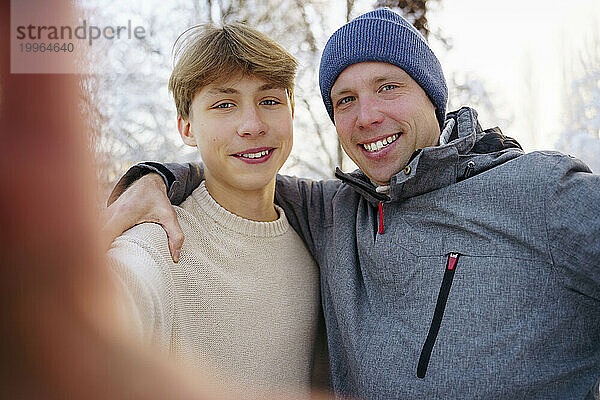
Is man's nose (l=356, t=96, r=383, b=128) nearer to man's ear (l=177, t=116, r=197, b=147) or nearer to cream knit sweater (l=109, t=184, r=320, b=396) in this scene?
cream knit sweater (l=109, t=184, r=320, b=396)

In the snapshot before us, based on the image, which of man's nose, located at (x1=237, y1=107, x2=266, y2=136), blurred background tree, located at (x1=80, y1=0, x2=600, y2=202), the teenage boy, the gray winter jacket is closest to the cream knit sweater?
the teenage boy

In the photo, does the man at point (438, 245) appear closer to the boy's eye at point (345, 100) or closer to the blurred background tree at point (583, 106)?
the boy's eye at point (345, 100)

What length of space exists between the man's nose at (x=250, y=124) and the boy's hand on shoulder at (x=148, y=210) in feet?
0.97

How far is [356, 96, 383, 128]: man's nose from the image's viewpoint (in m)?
1.70

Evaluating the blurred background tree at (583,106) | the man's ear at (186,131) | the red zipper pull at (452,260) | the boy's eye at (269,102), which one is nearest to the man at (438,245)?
the red zipper pull at (452,260)

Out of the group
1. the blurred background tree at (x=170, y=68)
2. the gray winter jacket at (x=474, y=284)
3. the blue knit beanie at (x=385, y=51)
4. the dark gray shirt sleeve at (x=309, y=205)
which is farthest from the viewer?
the blurred background tree at (x=170, y=68)

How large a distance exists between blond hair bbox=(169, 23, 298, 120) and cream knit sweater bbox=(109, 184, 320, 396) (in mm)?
333

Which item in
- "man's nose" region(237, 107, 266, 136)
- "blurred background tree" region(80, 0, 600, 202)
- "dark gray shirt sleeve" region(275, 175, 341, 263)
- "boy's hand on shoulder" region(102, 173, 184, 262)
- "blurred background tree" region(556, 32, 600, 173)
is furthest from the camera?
"blurred background tree" region(80, 0, 600, 202)

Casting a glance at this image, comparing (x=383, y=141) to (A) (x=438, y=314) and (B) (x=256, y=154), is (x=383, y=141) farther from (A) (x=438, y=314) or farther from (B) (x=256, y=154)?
(A) (x=438, y=314)

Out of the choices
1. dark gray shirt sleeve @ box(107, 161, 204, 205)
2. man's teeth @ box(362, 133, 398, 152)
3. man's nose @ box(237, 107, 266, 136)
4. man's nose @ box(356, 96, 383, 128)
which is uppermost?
man's nose @ box(356, 96, 383, 128)

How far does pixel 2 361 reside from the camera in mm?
204

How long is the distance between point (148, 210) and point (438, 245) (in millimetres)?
794

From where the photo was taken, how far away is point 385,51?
1733 millimetres

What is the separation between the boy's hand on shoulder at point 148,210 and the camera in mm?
1493
